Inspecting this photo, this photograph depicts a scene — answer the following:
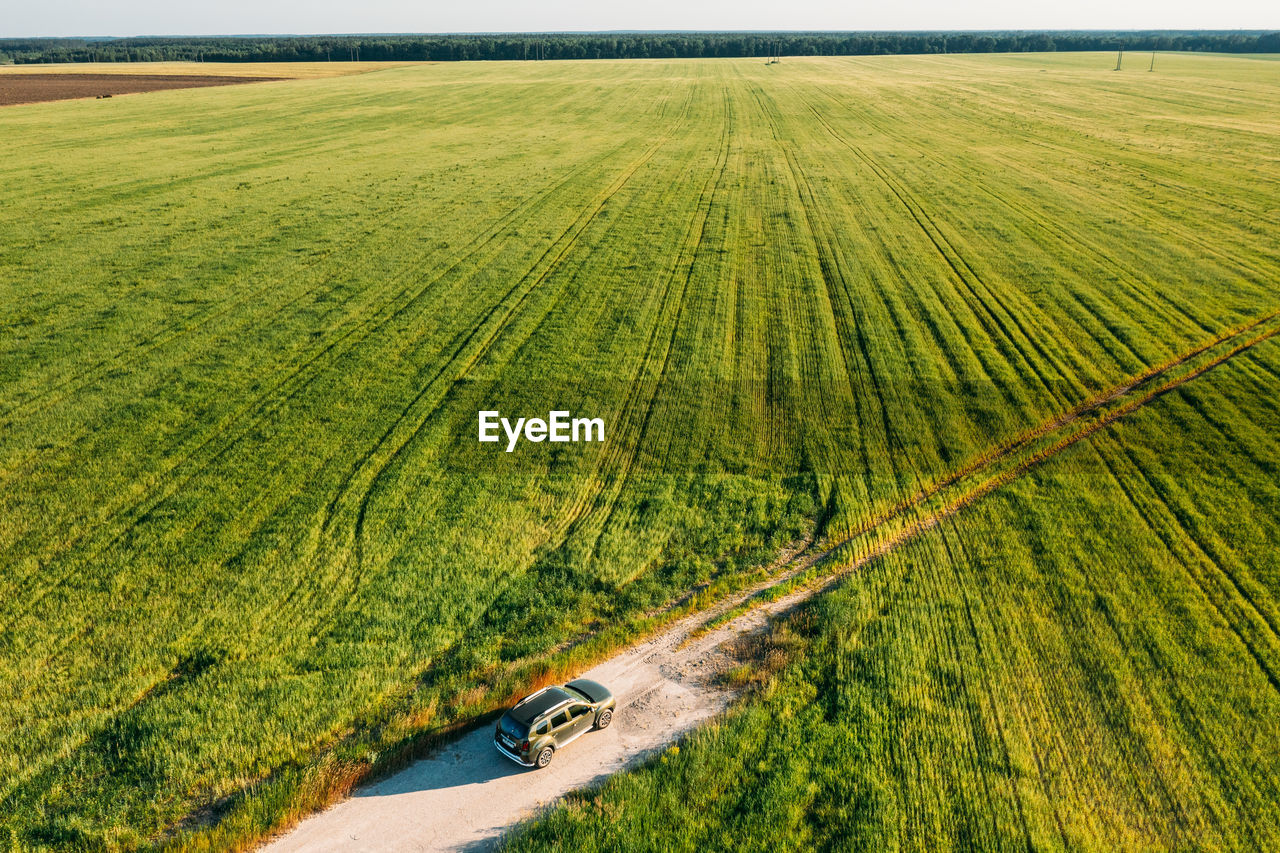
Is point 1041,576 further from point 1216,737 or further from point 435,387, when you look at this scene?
point 435,387

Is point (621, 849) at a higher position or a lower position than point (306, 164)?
lower

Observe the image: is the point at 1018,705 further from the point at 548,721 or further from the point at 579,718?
the point at 548,721

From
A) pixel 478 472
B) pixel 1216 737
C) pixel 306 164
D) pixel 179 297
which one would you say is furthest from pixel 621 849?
pixel 306 164

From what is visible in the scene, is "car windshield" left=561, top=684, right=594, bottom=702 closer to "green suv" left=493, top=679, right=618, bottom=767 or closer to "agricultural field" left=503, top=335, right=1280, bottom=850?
"green suv" left=493, top=679, right=618, bottom=767

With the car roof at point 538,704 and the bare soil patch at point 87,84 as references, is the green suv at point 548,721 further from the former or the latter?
the bare soil patch at point 87,84

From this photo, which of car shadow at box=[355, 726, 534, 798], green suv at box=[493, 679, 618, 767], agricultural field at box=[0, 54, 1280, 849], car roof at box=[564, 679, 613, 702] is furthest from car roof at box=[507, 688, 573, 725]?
agricultural field at box=[0, 54, 1280, 849]

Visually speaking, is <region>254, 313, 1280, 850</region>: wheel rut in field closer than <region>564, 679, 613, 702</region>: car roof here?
Yes

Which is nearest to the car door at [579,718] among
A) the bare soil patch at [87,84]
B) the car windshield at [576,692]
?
the car windshield at [576,692]

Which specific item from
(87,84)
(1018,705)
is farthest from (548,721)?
(87,84)
